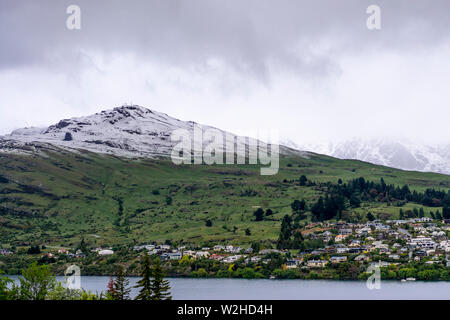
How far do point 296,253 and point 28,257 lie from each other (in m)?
84.7

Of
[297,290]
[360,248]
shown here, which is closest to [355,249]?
[360,248]

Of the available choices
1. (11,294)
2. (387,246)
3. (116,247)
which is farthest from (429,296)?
(116,247)

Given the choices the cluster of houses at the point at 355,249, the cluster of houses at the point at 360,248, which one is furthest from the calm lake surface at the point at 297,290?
the cluster of houses at the point at 360,248

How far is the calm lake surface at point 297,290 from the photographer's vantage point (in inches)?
4449

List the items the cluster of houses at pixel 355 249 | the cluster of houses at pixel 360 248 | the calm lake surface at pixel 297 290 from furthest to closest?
the cluster of houses at pixel 360 248, the cluster of houses at pixel 355 249, the calm lake surface at pixel 297 290

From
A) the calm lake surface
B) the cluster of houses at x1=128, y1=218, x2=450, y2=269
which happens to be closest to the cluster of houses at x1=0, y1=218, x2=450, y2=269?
the cluster of houses at x1=128, y1=218, x2=450, y2=269

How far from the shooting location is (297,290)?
124438 millimetres

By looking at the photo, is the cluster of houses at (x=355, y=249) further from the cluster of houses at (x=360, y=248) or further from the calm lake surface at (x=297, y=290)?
the calm lake surface at (x=297, y=290)

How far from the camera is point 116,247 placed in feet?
641

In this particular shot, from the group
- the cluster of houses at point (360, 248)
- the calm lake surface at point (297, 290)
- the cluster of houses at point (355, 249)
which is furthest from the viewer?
the cluster of houses at point (360, 248)

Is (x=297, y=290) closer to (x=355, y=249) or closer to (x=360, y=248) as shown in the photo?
(x=355, y=249)

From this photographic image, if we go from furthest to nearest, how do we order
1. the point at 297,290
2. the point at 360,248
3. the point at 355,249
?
the point at 360,248
the point at 355,249
the point at 297,290

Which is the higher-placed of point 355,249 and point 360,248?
point 360,248
